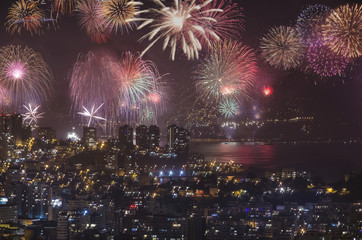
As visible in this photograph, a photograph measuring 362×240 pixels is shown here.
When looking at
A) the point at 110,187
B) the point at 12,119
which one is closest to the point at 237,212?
the point at 110,187

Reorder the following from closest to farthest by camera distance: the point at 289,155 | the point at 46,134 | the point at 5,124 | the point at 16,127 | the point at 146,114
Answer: the point at 146,114
the point at 5,124
the point at 16,127
the point at 46,134
the point at 289,155

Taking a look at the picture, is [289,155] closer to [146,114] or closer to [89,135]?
[89,135]

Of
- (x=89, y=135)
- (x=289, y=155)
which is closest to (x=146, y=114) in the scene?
(x=89, y=135)

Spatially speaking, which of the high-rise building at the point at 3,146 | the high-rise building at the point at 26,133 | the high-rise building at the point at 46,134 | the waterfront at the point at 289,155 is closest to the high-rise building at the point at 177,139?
the waterfront at the point at 289,155

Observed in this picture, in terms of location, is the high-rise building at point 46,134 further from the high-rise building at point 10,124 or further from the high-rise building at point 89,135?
the high-rise building at point 10,124

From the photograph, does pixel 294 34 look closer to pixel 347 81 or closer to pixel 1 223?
pixel 1 223

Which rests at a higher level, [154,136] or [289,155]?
[154,136]
